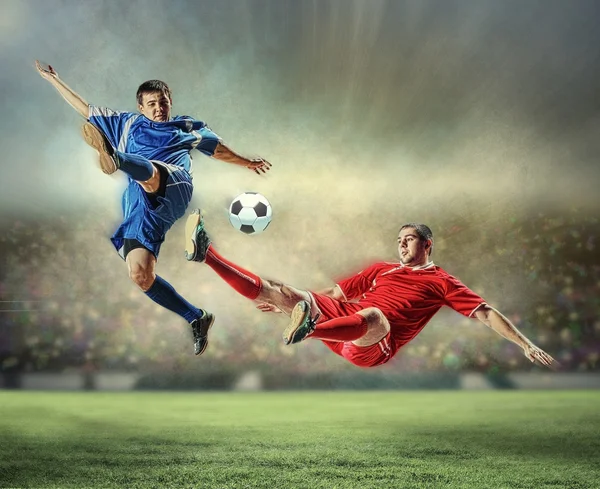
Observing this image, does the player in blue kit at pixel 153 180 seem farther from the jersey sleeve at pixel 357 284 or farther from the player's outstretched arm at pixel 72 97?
the jersey sleeve at pixel 357 284

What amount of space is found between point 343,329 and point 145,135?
1.76 meters

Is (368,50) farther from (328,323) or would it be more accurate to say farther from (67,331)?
(67,331)

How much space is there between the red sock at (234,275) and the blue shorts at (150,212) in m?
0.33

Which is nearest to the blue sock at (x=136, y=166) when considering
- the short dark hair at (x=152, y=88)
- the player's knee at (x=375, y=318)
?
the short dark hair at (x=152, y=88)

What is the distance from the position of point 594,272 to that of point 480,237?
6.50ft

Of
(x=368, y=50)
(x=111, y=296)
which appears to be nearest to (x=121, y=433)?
(x=111, y=296)

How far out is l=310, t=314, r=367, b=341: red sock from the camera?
12.6ft

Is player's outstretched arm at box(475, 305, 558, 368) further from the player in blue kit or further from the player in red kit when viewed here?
the player in blue kit

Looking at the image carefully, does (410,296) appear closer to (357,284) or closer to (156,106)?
(357,284)

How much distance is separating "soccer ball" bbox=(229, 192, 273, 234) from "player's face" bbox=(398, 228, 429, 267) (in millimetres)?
1031

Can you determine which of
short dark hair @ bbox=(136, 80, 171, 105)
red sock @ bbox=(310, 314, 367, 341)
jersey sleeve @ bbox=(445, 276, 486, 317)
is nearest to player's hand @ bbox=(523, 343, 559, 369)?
jersey sleeve @ bbox=(445, 276, 486, 317)

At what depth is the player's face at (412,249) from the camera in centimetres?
475

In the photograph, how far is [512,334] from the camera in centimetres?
420

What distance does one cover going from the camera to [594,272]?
7379 mm
